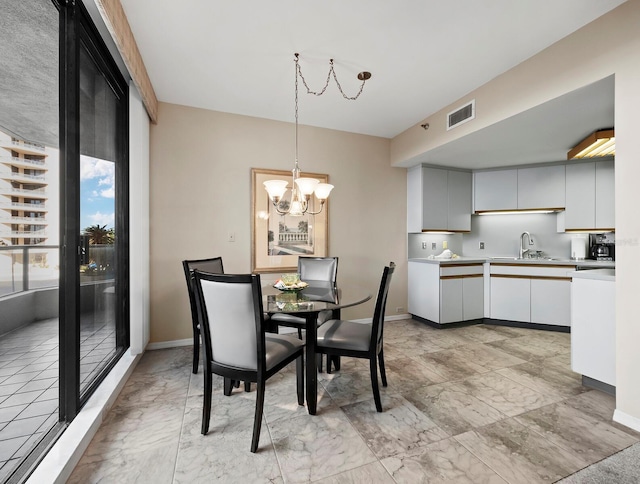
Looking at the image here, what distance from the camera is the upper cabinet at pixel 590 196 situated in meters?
3.86

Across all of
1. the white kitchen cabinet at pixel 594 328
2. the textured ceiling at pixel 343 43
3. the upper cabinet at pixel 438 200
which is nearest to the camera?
the textured ceiling at pixel 343 43

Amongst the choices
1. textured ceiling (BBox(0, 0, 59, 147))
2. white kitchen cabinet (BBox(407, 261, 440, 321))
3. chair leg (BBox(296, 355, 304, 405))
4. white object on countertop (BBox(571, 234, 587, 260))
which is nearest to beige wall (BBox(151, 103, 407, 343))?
white kitchen cabinet (BBox(407, 261, 440, 321))

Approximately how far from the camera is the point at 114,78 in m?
2.50

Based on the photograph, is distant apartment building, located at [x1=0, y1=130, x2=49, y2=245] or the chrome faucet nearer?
distant apartment building, located at [x1=0, y1=130, x2=49, y2=245]

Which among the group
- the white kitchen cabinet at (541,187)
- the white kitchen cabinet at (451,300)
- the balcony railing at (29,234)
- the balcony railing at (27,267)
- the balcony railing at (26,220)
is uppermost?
the white kitchen cabinet at (541,187)

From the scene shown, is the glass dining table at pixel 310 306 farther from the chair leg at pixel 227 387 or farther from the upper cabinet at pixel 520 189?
the upper cabinet at pixel 520 189

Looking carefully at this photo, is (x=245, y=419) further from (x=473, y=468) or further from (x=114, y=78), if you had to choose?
(x=114, y=78)

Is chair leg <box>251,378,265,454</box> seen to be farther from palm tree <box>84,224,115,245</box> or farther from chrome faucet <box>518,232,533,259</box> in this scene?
chrome faucet <box>518,232,533,259</box>

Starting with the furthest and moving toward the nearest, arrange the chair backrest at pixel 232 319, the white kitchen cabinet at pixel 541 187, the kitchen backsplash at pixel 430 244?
the kitchen backsplash at pixel 430 244
the white kitchen cabinet at pixel 541 187
the chair backrest at pixel 232 319

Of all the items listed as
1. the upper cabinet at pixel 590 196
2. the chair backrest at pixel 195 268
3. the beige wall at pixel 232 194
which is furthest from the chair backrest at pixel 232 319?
the upper cabinet at pixel 590 196

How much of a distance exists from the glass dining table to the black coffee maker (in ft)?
12.5

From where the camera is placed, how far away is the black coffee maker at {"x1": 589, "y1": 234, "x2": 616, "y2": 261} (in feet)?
13.0

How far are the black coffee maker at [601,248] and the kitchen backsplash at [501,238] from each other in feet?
0.82

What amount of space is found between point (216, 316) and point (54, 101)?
4.91 ft
